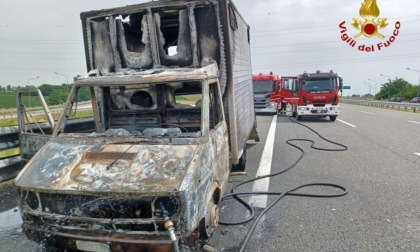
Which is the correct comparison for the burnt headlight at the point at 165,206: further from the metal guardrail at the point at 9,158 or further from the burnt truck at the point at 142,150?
the metal guardrail at the point at 9,158

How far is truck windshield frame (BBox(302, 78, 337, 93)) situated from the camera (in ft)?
57.3

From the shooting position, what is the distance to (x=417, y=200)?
523 centimetres

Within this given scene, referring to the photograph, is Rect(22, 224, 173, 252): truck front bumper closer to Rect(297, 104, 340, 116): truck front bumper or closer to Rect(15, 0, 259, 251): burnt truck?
Rect(15, 0, 259, 251): burnt truck

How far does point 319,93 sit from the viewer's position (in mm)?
17750

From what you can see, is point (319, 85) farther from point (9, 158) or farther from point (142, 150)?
point (142, 150)

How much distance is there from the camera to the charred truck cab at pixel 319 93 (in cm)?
1745

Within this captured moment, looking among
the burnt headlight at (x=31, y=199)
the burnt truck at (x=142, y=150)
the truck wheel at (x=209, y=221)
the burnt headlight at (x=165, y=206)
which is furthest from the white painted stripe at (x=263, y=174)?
the burnt headlight at (x=31, y=199)

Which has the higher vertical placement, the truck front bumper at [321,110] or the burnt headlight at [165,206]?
the burnt headlight at [165,206]

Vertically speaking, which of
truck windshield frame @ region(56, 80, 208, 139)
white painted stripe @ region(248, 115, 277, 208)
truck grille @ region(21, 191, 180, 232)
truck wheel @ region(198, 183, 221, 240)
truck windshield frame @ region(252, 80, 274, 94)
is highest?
truck windshield frame @ region(252, 80, 274, 94)

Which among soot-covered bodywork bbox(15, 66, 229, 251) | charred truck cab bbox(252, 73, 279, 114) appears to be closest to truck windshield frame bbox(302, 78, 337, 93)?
charred truck cab bbox(252, 73, 279, 114)

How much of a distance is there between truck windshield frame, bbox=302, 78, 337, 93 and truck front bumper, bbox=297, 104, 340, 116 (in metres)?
0.86

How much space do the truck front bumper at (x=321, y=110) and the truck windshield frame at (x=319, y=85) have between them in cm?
86

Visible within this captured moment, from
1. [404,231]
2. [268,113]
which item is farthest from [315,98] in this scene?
[404,231]

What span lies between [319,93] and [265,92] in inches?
205
